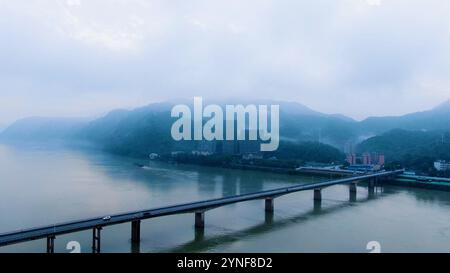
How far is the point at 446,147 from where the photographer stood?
13.3 m

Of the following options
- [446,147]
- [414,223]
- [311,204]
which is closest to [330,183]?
[311,204]

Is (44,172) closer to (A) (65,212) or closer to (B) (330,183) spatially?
(A) (65,212)

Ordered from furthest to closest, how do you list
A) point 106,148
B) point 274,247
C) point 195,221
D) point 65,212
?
point 106,148 → point 65,212 → point 195,221 → point 274,247

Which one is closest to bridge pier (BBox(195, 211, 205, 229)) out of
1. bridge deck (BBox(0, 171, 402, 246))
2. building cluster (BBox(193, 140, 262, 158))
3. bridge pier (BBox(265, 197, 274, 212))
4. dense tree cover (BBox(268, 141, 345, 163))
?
bridge deck (BBox(0, 171, 402, 246))

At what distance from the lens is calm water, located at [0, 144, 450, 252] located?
3672mm

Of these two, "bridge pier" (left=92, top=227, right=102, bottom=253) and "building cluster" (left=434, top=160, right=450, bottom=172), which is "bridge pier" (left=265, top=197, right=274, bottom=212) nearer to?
"bridge pier" (left=92, top=227, right=102, bottom=253)

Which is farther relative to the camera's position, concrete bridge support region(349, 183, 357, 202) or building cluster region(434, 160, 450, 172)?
building cluster region(434, 160, 450, 172)

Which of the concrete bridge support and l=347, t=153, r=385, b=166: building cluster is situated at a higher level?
l=347, t=153, r=385, b=166: building cluster

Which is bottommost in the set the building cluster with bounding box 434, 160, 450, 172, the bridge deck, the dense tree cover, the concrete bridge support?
the concrete bridge support

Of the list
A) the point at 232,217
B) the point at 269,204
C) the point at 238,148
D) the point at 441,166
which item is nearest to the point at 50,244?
the point at 232,217

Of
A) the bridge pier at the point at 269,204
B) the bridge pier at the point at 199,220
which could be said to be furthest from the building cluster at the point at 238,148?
the bridge pier at the point at 199,220

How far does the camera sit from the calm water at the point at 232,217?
3672 mm

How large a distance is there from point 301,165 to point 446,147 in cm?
504

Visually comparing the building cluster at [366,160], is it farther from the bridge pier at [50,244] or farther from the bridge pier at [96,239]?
the bridge pier at [50,244]
